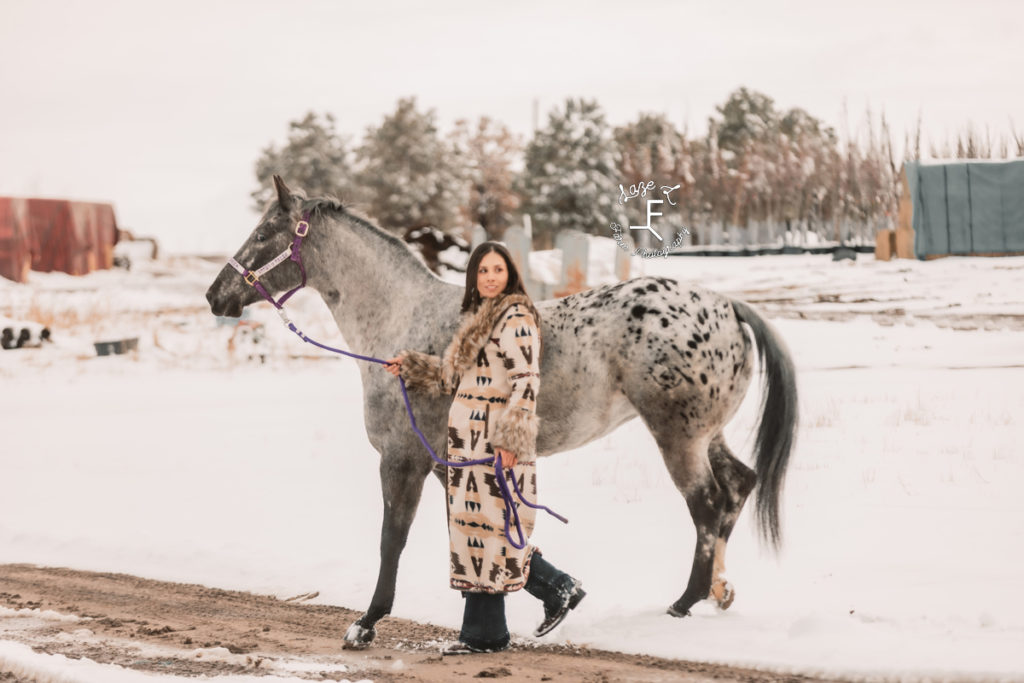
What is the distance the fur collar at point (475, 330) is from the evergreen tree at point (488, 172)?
75.2 ft

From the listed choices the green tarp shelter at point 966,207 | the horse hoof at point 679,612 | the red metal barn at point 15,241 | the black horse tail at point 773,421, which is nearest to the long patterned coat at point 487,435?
the horse hoof at point 679,612

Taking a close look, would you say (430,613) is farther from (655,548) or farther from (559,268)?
(559,268)

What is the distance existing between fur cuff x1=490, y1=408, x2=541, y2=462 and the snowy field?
819 mm

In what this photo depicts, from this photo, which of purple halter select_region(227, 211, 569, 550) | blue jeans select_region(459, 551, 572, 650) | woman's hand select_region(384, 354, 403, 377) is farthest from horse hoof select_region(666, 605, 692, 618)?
woman's hand select_region(384, 354, 403, 377)

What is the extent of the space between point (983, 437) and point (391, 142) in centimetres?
2216

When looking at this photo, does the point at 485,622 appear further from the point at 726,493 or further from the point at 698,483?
the point at 726,493

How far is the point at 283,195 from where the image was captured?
3.96 meters

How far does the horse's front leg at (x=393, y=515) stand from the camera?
3.61 m

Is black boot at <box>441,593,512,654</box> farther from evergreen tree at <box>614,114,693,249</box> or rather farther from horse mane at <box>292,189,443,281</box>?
evergreen tree at <box>614,114,693,249</box>

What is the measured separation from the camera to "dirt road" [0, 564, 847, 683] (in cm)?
325

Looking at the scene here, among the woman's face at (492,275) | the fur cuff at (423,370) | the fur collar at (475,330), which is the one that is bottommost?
the fur cuff at (423,370)

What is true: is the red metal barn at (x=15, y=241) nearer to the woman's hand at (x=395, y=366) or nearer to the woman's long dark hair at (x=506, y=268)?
the woman's hand at (x=395, y=366)

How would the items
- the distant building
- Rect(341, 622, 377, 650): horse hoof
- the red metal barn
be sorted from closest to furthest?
Rect(341, 622, 377, 650): horse hoof < the red metal barn < the distant building

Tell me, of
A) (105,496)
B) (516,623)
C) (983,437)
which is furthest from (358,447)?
(983,437)
